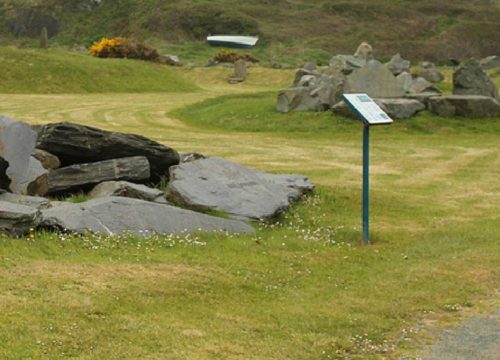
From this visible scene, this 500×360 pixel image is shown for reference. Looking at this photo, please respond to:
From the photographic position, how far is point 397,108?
104ft

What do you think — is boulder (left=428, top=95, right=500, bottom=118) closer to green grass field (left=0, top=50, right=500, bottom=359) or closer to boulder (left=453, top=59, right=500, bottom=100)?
boulder (left=453, top=59, right=500, bottom=100)

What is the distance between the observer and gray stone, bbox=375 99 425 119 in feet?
104

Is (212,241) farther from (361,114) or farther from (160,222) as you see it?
(361,114)

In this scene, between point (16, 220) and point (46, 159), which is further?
point (46, 159)

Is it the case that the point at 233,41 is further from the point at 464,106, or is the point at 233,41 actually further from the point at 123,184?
the point at 123,184

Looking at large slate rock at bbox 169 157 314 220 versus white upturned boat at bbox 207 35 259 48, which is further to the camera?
white upturned boat at bbox 207 35 259 48

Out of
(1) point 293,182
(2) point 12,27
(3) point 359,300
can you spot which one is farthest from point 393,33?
(3) point 359,300

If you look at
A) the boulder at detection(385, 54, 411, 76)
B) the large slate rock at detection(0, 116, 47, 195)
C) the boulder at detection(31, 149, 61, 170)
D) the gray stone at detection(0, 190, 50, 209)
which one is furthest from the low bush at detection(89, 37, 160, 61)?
the gray stone at detection(0, 190, 50, 209)

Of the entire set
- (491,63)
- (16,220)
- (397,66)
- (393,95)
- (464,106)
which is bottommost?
(491,63)

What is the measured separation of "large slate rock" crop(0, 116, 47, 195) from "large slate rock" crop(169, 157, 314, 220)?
2.51m

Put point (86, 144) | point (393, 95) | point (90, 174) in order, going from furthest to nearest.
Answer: point (393, 95)
point (86, 144)
point (90, 174)

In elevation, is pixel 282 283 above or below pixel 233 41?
below

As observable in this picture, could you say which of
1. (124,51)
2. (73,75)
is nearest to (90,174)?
(73,75)

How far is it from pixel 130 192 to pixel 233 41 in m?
69.5
